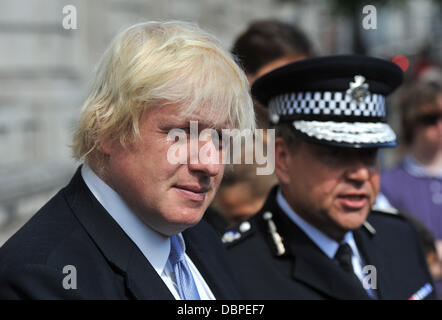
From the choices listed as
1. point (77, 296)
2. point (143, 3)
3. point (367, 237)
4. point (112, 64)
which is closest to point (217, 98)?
point (112, 64)

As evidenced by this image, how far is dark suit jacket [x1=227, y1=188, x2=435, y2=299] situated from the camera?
7.90 ft

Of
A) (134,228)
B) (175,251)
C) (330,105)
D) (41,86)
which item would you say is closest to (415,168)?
(330,105)

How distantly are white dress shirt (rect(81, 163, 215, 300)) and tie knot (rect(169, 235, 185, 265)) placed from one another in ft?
0.19

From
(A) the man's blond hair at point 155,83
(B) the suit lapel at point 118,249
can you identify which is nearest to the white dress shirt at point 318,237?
(A) the man's blond hair at point 155,83

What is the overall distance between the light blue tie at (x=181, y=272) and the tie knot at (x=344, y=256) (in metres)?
0.77

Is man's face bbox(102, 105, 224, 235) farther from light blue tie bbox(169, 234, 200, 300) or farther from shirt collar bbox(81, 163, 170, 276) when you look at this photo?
light blue tie bbox(169, 234, 200, 300)

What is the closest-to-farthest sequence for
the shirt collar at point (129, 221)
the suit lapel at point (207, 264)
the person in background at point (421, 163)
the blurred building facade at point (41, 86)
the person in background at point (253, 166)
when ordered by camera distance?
the shirt collar at point (129, 221) < the suit lapel at point (207, 264) < the person in background at point (253, 166) < the person in background at point (421, 163) < the blurred building facade at point (41, 86)

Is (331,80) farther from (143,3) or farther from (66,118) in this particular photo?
(143,3)

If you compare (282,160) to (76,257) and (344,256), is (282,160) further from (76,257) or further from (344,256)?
(76,257)

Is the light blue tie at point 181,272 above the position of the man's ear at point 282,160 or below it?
below

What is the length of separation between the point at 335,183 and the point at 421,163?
2.38 meters

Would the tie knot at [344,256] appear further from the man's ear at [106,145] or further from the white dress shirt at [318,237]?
the man's ear at [106,145]

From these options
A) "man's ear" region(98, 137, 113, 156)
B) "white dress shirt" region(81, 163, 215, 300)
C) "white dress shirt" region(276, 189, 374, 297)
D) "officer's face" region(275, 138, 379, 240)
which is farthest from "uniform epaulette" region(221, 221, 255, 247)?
"man's ear" region(98, 137, 113, 156)

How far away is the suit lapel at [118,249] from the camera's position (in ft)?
5.56
